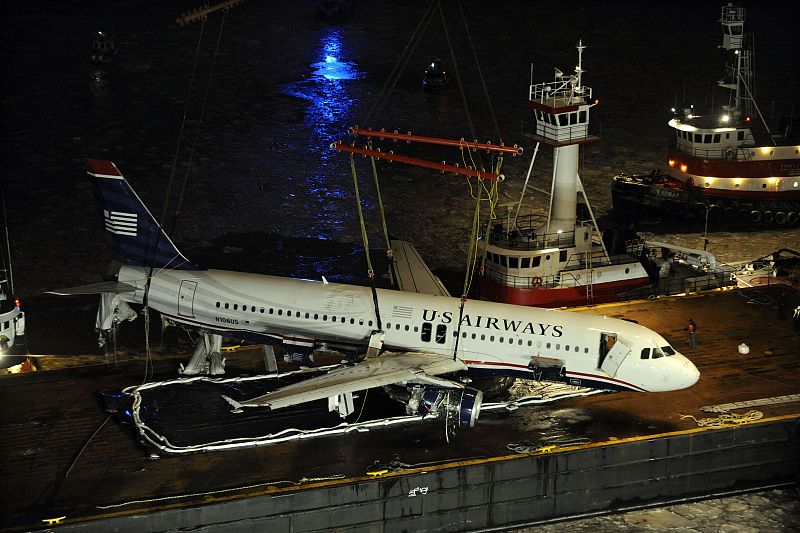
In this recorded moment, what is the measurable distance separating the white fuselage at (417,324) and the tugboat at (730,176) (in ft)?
78.8

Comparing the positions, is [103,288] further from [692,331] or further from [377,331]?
[692,331]

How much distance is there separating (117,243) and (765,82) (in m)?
63.9

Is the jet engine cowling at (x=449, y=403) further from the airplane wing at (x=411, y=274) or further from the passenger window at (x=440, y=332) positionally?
the airplane wing at (x=411, y=274)

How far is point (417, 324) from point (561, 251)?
13.2 meters

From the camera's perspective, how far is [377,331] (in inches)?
1656

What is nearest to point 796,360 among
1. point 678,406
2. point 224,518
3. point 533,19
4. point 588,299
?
point 678,406

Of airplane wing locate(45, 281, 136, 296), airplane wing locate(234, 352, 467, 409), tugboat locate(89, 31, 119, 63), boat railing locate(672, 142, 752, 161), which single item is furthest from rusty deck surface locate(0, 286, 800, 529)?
tugboat locate(89, 31, 119, 63)

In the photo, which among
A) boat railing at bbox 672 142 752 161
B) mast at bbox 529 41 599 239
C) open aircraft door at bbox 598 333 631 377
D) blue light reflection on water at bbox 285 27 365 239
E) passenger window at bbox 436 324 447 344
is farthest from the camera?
blue light reflection on water at bbox 285 27 365 239

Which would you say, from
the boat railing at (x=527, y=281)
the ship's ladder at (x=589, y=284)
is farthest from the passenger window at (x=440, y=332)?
the ship's ladder at (x=589, y=284)

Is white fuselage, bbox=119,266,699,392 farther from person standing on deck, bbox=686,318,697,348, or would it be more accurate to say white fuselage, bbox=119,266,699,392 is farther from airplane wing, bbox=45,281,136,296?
person standing on deck, bbox=686,318,697,348

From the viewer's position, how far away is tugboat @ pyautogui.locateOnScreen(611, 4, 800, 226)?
64.1m

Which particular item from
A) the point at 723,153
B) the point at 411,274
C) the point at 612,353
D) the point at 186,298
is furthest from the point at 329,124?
the point at 612,353

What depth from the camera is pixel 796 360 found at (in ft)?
149

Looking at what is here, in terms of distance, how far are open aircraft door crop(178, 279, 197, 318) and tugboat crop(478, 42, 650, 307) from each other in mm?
13846
